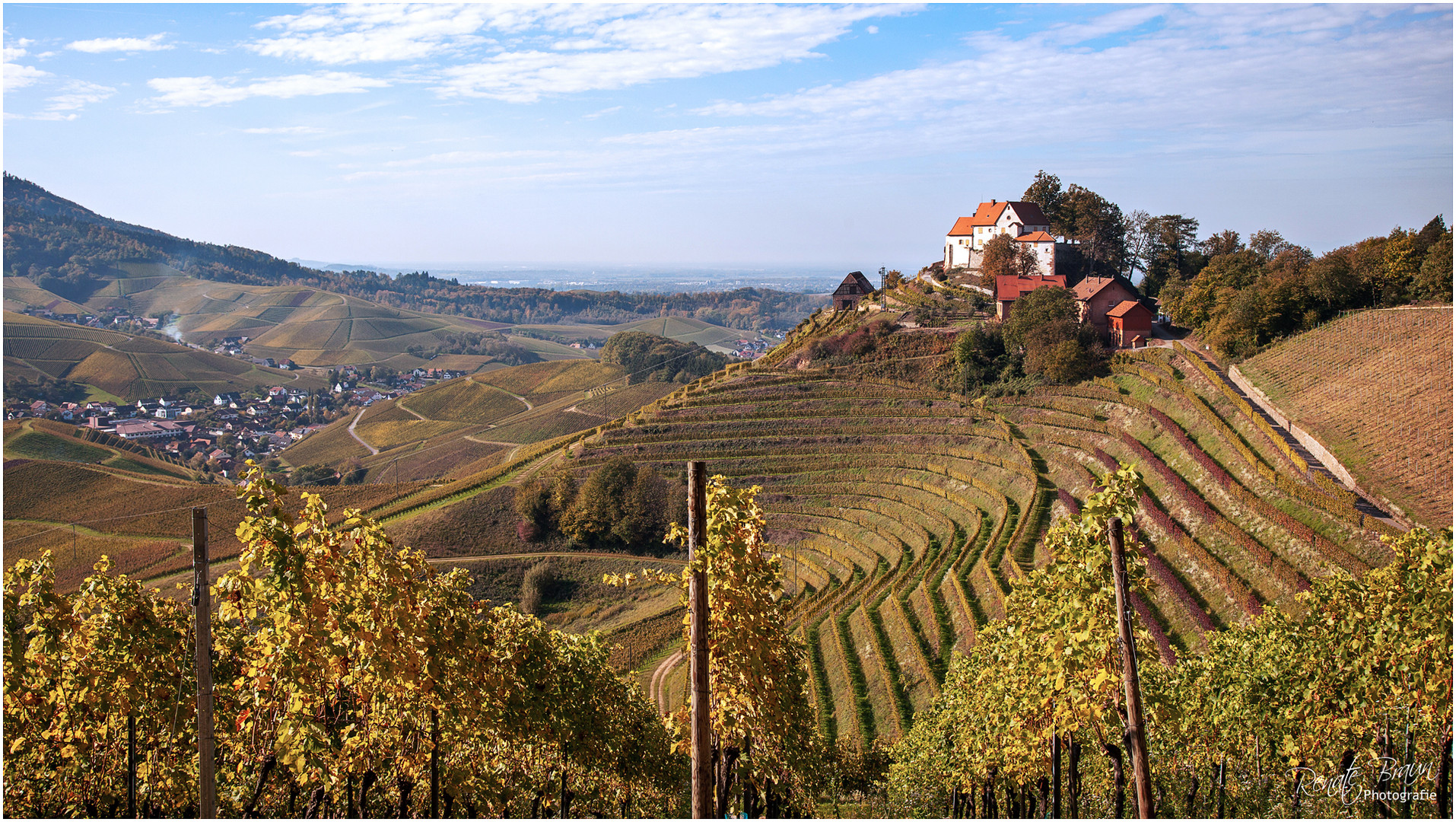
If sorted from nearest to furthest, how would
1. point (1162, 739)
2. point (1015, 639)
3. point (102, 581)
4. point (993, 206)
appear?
point (102, 581) → point (1015, 639) → point (1162, 739) → point (993, 206)

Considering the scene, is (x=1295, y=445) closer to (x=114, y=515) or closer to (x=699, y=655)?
(x=699, y=655)

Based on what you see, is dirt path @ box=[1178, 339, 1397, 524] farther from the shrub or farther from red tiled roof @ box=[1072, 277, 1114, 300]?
the shrub

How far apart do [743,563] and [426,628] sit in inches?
179

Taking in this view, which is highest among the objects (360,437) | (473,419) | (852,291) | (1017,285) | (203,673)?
(852,291)

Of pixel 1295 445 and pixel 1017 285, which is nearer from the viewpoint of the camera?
pixel 1295 445

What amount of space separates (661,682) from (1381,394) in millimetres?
32206

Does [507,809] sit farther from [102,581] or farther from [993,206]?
[993,206]

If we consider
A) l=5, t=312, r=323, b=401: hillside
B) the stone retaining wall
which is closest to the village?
l=5, t=312, r=323, b=401: hillside

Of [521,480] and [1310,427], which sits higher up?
[1310,427]

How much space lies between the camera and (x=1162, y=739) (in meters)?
16.0

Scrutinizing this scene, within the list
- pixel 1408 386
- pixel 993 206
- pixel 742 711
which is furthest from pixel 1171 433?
pixel 993 206

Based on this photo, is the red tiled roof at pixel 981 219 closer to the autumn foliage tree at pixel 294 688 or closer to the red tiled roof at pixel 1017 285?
the red tiled roof at pixel 1017 285

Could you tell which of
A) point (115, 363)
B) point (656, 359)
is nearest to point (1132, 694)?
point (656, 359)

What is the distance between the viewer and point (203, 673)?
8.34 metres
